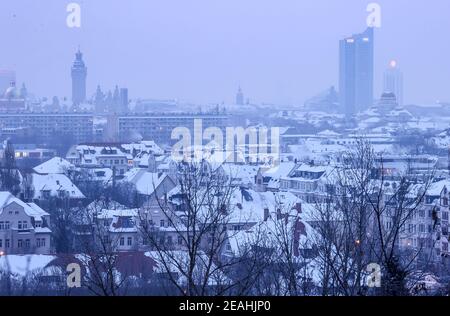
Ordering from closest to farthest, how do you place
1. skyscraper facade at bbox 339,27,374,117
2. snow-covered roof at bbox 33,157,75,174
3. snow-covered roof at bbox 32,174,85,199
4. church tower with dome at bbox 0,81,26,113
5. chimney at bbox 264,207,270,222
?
1. skyscraper facade at bbox 339,27,374,117
2. church tower with dome at bbox 0,81,26,113
3. chimney at bbox 264,207,270,222
4. snow-covered roof at bbox 32,174,85,199
5. snow-covered roof at bbox 33,157,75,174

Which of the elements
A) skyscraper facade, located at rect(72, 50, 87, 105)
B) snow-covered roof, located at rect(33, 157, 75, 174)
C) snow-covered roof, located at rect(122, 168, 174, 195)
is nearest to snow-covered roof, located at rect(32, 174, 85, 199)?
snow-covered roof, located at rect(33, 157, 75, 174)

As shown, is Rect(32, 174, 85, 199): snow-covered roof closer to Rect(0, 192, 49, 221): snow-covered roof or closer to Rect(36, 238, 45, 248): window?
Rect(0, 192, 49, 221): snow-covered roof

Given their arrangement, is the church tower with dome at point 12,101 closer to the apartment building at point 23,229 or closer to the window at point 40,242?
the apartment building at point 23,229

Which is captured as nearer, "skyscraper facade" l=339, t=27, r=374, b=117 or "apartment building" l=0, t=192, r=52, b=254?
"skyscraper facade" l=339, t=27, r=374, b=117

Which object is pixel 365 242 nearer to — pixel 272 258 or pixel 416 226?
pixel 272 258

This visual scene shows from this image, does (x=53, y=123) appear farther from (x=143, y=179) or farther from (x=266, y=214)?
(x=266, y=214)

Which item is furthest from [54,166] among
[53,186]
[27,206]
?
[27,206]

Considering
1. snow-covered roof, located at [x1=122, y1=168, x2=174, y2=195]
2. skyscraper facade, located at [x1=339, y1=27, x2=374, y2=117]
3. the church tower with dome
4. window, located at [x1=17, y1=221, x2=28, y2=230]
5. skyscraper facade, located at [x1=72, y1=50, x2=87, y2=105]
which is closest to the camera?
skyscraper facade, located at [x1=339, y1=27, x2=374, y2=117]
